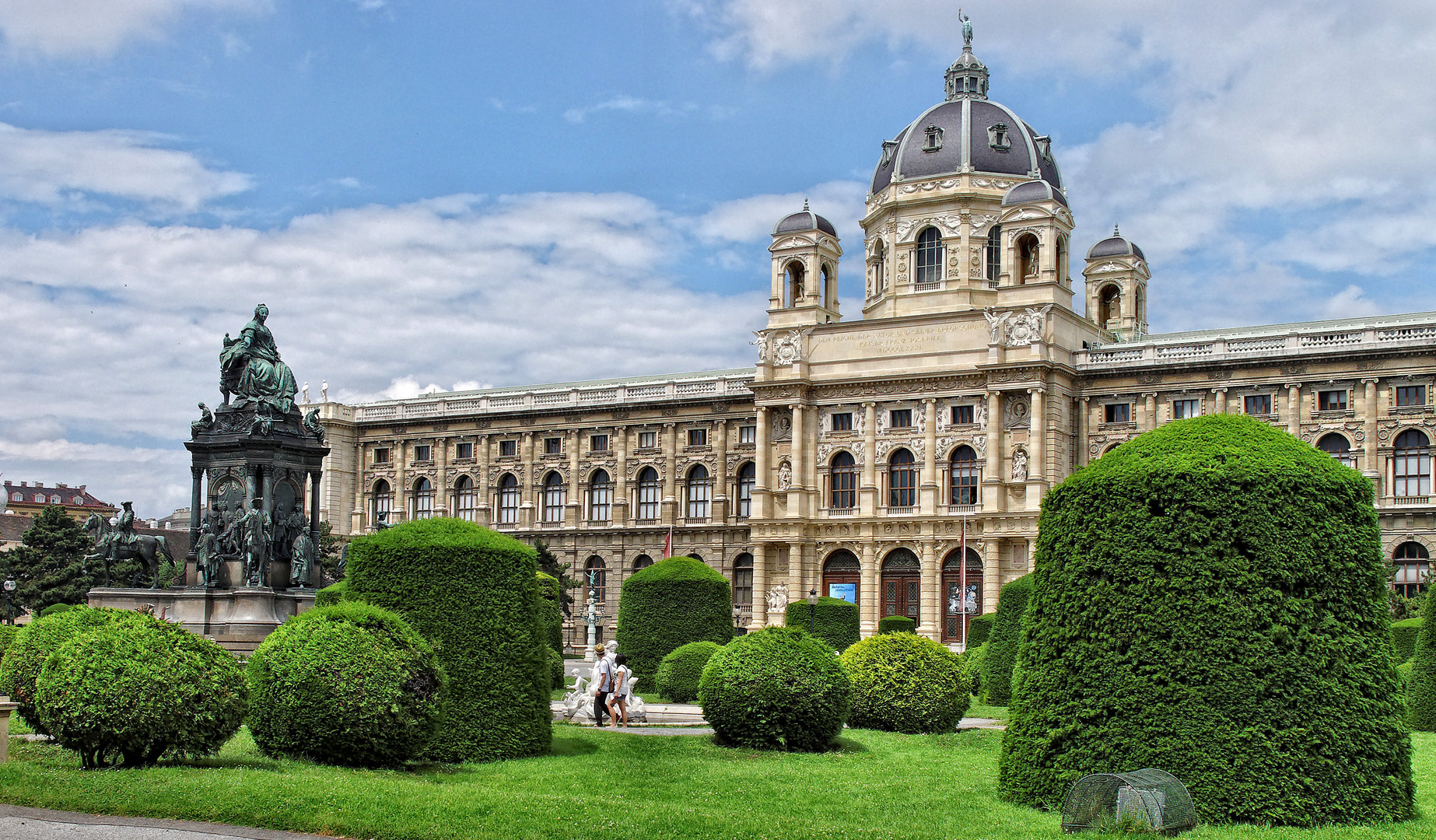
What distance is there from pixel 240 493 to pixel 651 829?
2151 cm

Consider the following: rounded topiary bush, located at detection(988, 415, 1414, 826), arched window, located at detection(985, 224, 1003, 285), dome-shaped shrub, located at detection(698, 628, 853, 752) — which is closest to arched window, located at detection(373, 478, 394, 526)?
arched window, located at detection(985, 224, 1003, 285)

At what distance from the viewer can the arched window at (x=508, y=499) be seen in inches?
3231

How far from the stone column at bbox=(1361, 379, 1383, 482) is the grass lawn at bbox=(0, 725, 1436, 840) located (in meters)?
43.7

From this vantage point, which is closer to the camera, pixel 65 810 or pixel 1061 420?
pixel 65 810

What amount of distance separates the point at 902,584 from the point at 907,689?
4329cm

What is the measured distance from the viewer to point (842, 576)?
70.1 metres

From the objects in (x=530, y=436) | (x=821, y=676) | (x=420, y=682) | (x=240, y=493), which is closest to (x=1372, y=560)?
(x=821, y=676)

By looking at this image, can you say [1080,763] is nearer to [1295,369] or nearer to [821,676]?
[821,676]

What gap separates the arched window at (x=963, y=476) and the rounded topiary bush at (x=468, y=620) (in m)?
48.8

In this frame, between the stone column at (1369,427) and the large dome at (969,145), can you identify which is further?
the large dome at (969,145)

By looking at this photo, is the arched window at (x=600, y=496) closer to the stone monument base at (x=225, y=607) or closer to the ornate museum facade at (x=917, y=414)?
the ornate museum facade at (x=917, y=414)

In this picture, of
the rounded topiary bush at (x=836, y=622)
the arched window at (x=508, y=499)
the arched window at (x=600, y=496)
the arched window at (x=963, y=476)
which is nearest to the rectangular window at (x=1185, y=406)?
the arched window at (x=963, y=476)

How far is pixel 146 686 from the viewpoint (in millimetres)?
16500

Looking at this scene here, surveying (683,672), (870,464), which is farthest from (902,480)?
(683,672)
